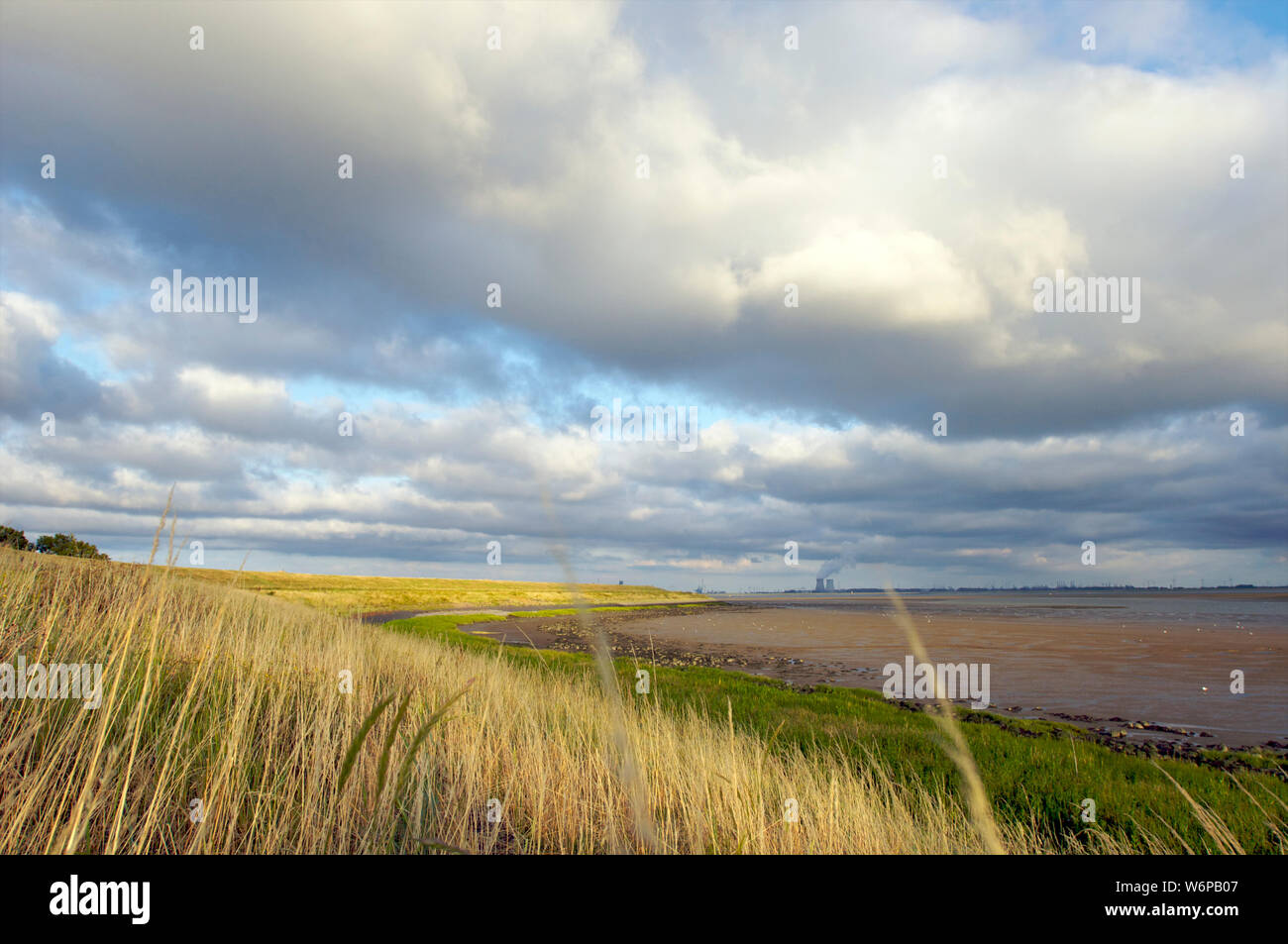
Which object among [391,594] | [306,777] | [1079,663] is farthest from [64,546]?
[391,594]

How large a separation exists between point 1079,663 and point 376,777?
35.8 metres

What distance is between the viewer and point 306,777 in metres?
5.14

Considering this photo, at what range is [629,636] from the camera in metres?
48.9

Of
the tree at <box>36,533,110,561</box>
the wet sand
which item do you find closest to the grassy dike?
the wet sand

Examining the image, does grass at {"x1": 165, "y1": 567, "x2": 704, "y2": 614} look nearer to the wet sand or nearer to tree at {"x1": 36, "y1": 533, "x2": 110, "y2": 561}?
the wet sand

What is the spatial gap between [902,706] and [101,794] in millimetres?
20848

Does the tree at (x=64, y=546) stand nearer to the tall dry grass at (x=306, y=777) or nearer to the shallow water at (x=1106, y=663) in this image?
the tall dry grass at (x=306, y=777)

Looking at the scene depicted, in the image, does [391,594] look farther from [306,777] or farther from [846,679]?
[306,777]

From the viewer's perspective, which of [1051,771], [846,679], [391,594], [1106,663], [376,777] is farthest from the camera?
[391,594]

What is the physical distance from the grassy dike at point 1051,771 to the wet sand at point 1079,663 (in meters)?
2.97

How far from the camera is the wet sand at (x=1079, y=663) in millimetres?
18766

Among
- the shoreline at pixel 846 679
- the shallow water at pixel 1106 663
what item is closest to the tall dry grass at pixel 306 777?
the shoreline at pixel 846 679

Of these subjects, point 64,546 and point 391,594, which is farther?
point 391,594

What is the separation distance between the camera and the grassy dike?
9.14 m
